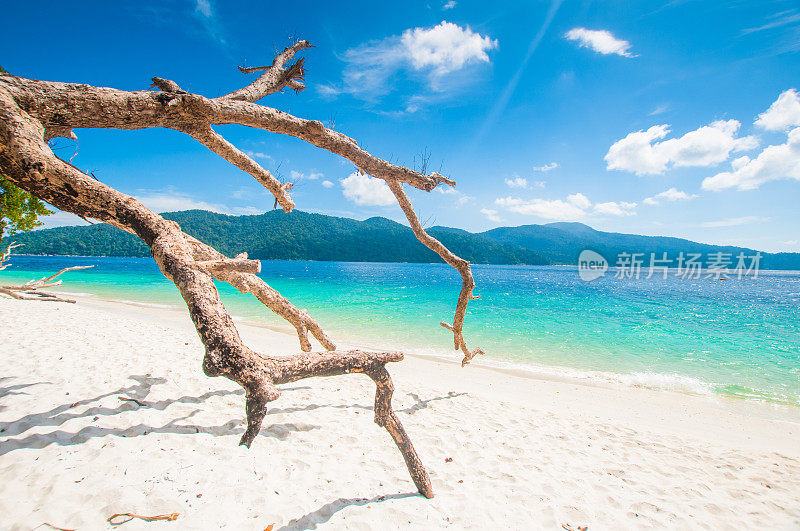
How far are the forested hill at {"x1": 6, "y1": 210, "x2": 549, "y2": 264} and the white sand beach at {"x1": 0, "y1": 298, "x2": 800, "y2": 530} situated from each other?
122m

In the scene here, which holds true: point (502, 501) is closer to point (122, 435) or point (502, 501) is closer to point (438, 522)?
point (438, 522)

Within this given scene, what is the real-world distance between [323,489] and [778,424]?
10.6m

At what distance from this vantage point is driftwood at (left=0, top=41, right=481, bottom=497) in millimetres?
1753

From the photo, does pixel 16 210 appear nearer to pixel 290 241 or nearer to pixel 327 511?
pixel 327 511

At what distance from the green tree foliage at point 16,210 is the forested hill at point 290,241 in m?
123

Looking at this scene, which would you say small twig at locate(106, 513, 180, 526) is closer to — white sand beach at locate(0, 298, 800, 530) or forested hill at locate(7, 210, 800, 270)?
white sand beach at locate(0, 298, 800, 530)

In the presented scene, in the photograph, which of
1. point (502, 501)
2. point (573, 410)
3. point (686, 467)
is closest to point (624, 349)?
point (573, 410)

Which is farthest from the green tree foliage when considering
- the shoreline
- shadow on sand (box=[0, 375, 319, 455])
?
the shoreline

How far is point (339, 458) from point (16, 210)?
925cm

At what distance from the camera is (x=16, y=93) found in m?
2.12

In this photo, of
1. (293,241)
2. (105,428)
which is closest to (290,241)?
(293,241)

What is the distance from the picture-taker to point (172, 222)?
2.17 metres

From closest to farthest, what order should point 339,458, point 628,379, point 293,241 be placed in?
point 339,458 → point 628,379 → point 293,241

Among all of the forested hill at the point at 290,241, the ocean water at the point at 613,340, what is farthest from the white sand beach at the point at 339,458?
the forested hill at the point at 290,241
